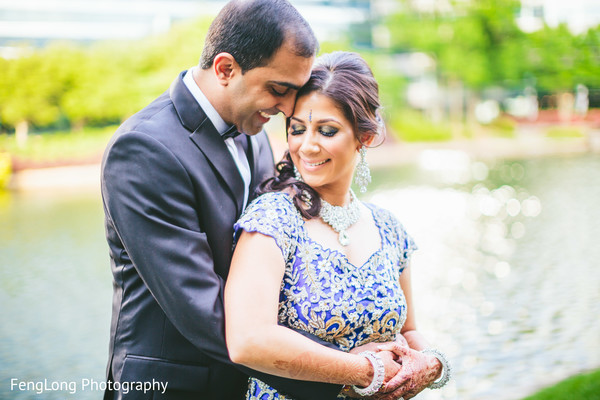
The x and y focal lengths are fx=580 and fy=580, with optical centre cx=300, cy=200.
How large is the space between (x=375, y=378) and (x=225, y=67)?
1307 mm

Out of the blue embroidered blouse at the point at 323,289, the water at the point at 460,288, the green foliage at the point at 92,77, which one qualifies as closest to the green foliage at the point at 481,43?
the green foliage at the point at 92,77

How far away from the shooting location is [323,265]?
219 cm

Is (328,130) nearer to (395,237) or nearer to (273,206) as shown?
(273,206)

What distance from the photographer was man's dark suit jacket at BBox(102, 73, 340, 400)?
194cm

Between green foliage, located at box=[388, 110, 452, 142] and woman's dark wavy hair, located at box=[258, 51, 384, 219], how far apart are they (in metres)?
33.6

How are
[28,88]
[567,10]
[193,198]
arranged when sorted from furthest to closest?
[567,10] < [28,88] < [193,198]

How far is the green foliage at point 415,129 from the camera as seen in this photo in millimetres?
35219

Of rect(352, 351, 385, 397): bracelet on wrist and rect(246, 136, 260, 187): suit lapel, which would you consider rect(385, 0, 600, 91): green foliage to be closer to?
rect(246, 136, 260, 187): suit lapel

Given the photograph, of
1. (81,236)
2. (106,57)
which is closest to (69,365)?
(81,236)

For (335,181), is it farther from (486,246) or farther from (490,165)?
(490,165)

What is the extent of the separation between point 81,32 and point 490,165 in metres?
41.4

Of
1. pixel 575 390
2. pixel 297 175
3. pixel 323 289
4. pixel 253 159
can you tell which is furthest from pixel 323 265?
pixel 575 390

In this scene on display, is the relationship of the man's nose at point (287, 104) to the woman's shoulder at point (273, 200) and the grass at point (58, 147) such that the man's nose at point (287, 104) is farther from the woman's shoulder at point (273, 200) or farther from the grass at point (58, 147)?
the grass at point (58, 147)

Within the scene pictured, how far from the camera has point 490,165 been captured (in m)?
24.3
